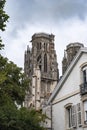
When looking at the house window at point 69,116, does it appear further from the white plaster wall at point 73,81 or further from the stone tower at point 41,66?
the stone tower at point 41,66

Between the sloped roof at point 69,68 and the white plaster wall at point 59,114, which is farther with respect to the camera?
the white plaster wall at point 59,114

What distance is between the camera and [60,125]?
31062 mm

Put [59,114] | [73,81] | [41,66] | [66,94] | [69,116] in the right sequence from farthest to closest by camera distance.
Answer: [41,66], [59,114], [66,94], [69,116], [73,81]

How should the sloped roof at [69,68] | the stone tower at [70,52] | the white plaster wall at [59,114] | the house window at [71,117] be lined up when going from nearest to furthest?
the house window at [71,117] → the sloped roof at [69,68] → the white plaster wall at [59,114] → the stone tower at [70,52]

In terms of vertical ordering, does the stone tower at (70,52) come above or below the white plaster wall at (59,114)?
above

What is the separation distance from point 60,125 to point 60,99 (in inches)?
92.2

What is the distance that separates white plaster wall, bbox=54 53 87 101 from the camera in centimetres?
2933

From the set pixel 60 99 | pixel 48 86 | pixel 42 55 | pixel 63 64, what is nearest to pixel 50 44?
pixel 42 55

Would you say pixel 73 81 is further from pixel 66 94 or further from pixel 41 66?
pixel 41 66

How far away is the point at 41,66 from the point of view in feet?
413

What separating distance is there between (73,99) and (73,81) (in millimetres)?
1626

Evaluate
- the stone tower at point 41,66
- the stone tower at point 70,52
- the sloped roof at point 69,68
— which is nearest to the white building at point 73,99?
the sloped roof at point 69,68

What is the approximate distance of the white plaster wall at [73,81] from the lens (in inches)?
1155

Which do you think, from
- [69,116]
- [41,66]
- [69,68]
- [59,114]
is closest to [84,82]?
[69,68]
